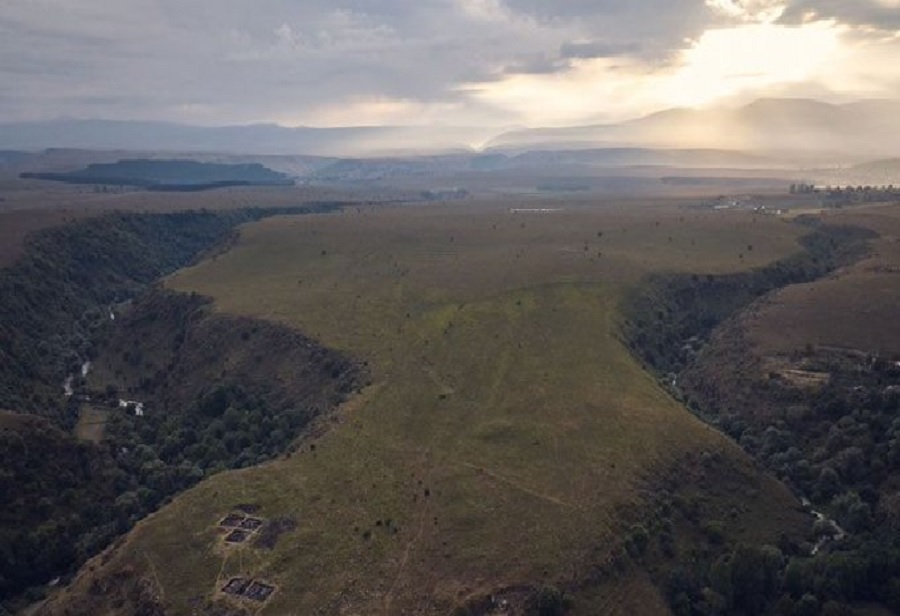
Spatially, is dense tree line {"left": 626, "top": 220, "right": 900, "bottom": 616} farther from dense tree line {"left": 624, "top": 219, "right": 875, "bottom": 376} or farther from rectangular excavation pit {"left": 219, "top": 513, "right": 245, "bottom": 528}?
rectangular excavation pit {"left": 219, "top": 513, "right": 245, "bottom": 528}

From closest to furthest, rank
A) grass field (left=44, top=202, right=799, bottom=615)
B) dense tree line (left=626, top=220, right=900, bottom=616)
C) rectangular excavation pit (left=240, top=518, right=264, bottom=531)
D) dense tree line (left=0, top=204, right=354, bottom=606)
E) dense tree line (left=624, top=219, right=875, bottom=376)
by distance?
grass field (left=44, top=202, right=799, bottom=615), dense tree line (left=626, top=220, right=900, bottom=616), rectangular excavation pit (left=240, top=518, right=264, bottom=531), dense tree line (left=0, top=204, right=354, bottom=606), dense tree line (left=624, top=219, right=875, bottom=376)

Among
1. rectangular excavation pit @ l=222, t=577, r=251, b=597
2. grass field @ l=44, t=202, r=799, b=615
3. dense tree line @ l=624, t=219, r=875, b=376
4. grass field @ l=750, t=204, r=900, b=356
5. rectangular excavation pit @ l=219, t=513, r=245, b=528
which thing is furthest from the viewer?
dense tree line @ l=624, t=219, r=875, b=376

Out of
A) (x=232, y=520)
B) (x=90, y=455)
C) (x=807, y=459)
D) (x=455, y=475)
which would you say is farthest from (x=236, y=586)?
(x=807, y=459)

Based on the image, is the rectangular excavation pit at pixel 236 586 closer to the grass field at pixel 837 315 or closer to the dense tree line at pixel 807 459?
the dense tree line at pixel 807 459

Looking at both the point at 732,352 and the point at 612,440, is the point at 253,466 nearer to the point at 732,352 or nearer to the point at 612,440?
the point at 612,440

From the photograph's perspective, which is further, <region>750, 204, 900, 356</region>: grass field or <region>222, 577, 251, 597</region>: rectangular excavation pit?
<region>750, 204, 900, 356</region>: grass field

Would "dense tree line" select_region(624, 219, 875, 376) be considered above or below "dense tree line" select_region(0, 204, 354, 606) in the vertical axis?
above

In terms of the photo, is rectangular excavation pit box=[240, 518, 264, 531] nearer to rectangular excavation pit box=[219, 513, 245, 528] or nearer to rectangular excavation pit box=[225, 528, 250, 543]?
rectangular excavation pit box=[219, 513, 245, 528]

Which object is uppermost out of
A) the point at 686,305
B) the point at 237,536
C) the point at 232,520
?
the point at 686,305

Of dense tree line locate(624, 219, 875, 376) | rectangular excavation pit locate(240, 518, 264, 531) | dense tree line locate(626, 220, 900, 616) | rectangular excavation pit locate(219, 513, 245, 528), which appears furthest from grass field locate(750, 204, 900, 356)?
rectangular excavation pit locate(219, 513, 245, 528)

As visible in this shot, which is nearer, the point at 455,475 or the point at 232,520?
the point at 232,520

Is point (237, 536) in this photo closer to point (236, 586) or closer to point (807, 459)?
point (236, 586)

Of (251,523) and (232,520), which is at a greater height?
(251,523)
